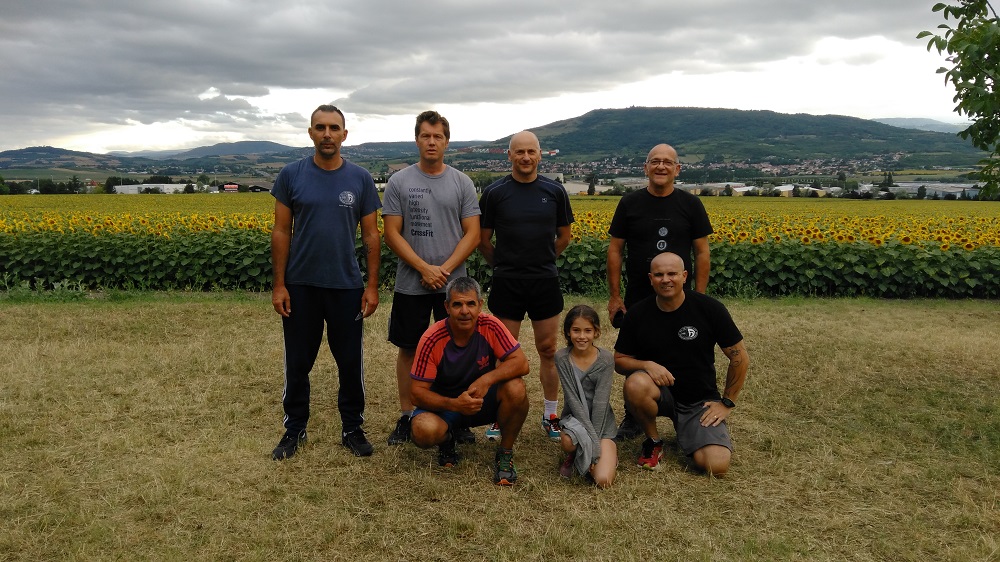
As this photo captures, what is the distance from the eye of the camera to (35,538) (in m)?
3.25

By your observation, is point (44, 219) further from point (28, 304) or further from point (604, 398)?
point (604, 398)

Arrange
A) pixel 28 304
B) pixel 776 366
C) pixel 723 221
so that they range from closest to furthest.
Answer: pixel 776 366, pixel 28 304, pixel 723 221

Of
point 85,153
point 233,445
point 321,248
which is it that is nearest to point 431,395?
point 321,248

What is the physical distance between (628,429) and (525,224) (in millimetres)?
1714

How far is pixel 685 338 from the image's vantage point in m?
4.20

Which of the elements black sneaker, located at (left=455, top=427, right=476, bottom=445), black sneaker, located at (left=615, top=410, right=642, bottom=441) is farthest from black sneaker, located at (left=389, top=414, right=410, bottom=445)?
black sneaker, located at (left=615, top=410, right=642, bottom=441)

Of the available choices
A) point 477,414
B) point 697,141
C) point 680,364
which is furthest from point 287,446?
point 697,141

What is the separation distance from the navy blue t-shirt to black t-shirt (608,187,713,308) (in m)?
1.85

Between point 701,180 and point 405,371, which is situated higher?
point 701,180

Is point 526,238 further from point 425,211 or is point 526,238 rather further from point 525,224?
point 425,211

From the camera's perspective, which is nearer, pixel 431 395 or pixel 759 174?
pixel 431 395

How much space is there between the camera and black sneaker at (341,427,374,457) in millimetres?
4363

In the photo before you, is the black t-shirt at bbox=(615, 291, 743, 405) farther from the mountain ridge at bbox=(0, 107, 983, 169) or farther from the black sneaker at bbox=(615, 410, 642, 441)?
the mountain ridge at bbox=(0, 107, 983, 169)

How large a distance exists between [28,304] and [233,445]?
264 inches
